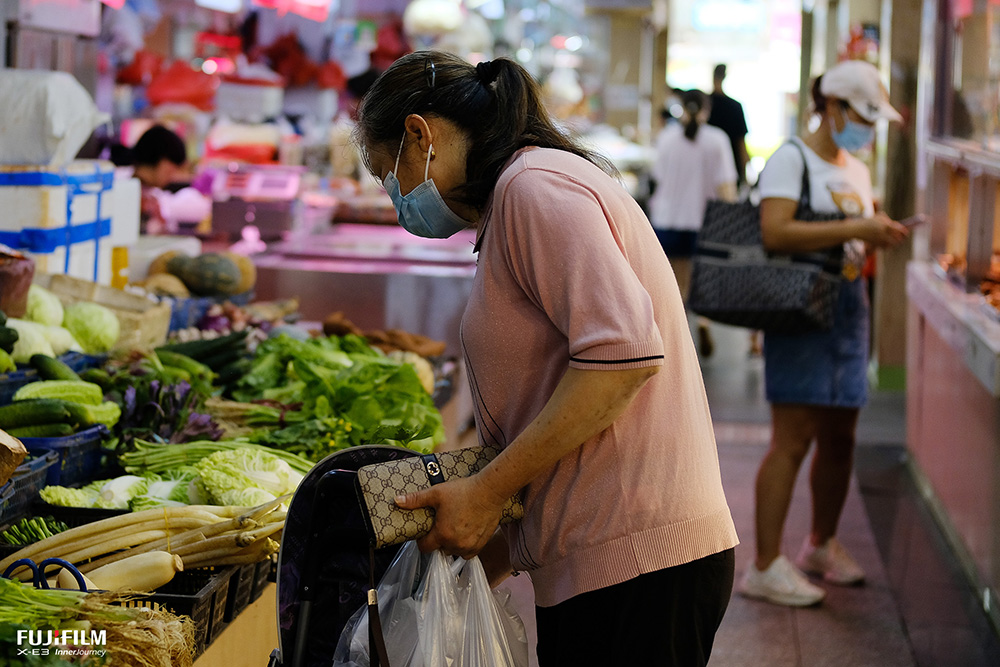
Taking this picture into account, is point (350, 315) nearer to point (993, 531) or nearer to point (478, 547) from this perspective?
point (993, 531)

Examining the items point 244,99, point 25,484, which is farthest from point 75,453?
point 244,99

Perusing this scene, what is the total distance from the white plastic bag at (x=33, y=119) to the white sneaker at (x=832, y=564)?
11.8 feet

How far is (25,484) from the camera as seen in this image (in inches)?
115

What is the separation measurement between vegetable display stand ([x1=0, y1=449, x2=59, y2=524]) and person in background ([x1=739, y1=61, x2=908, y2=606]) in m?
2.71

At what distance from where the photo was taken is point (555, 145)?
81.5 inches

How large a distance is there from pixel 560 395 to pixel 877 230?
9.00ft

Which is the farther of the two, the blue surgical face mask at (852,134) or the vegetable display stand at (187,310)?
the vegetable display stand at (187,310)

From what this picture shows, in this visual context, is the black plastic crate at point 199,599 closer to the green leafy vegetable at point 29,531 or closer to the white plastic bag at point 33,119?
the green leafy vegetable at point 29,531

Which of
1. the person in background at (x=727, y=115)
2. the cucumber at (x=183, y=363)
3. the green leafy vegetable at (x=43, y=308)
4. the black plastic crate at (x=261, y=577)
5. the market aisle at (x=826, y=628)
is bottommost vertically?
the market aisle at (x=826, y=628)

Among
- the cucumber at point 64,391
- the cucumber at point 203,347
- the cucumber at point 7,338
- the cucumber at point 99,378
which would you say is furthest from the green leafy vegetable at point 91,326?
the cucumber at point 64,391

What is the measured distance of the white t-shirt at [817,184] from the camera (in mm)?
4352

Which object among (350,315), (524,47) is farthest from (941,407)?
(524,47)

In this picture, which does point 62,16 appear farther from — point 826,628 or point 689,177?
point 689,177

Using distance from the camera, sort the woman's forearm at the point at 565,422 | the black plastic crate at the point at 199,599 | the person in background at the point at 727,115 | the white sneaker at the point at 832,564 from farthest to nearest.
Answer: the person in background at the point at 727,115 → the white sneaker at the point at 832,564 → the black plastic crate at the point at 199,599 → the woman's forearm at the point at 565,422
